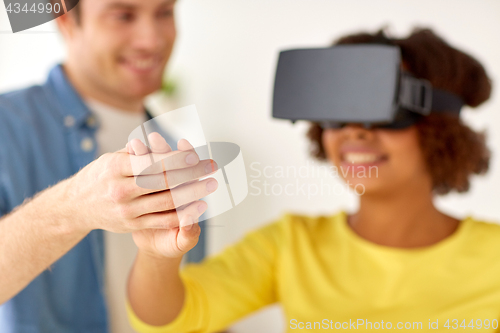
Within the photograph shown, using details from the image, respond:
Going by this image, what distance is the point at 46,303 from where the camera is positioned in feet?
1.64

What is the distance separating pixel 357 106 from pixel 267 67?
1.60ft

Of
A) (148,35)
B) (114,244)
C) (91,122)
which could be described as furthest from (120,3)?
(114,244)

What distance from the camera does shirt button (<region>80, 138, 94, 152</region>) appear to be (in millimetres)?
493

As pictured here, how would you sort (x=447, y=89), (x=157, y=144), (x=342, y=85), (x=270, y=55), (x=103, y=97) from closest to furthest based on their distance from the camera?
(x=157, y=144)
(x=342, y=85)
(x=447, y=89)
(x=103, y=97)
(x=270, y=55)

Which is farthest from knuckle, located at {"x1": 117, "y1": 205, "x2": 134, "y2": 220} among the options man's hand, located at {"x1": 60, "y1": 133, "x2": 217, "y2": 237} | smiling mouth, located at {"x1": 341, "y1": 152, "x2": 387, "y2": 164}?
smiling mouth, located at {"x1": 341, "y1": 152, "x2": 387, "y2": 164}

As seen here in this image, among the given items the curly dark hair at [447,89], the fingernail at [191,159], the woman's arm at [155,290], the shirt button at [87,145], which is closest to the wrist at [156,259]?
the woman's arm at [155,290]

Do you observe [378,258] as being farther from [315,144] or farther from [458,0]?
[458,0]

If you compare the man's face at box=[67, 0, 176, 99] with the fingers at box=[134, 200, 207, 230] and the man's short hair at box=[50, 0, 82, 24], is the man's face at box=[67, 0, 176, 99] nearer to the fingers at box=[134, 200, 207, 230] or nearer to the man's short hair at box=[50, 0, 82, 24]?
the man's short hair at box=[50, 0, 82, 24]

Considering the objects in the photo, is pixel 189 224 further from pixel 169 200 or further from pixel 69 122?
pixel 69 122

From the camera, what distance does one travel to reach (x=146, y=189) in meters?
0.22

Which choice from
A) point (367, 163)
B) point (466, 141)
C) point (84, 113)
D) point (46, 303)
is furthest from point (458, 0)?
point (46, 303)

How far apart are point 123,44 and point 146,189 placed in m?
0.36

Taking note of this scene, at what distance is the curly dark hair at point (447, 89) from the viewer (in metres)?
0.46

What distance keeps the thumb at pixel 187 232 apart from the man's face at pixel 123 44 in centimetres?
35
